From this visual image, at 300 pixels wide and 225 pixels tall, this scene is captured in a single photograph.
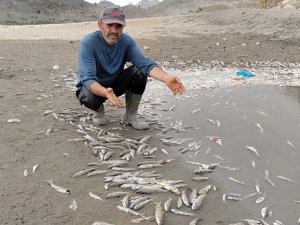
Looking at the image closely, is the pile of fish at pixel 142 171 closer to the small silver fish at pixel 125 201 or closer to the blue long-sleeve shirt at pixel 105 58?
the small silver fish at pixel 125 201

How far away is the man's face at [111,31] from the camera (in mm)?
6314

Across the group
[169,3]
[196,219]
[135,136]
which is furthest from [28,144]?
[169,3]

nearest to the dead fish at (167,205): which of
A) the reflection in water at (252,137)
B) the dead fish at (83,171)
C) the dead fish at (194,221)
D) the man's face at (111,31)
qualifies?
the dead fish at (194,221)

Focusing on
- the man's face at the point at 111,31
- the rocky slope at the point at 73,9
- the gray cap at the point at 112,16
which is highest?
the gray cap at the point at 112,16

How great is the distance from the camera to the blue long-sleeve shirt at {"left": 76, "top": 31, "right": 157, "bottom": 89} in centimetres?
642

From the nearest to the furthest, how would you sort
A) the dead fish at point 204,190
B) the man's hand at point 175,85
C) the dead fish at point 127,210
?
1. the dead fish at point 127,210
2. the dead fish at point 204,190
3. the man's hand at point 175,85

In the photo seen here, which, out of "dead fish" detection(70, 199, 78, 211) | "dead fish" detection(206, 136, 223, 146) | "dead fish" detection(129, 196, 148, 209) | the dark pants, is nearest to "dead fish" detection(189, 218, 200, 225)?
"dead fish" detection(129, 196, 148, 209)

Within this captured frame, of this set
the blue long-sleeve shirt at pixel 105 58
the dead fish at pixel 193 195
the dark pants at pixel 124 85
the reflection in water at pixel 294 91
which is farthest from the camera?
the reflection in water at pixel 294 91

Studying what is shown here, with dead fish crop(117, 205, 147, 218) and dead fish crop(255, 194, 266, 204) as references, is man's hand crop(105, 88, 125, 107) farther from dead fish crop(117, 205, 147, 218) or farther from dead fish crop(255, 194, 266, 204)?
dead fish crop(255, 194, 266, 204)

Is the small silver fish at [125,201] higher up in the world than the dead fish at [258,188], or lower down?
higher up

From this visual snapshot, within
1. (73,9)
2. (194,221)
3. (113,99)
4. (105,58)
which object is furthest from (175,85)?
(73,9)

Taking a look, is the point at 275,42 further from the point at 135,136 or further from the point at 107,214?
the point at 107,214

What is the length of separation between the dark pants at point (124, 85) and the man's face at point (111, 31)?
69 cm

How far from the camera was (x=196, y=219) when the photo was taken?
4277mm
